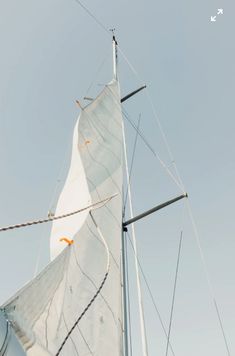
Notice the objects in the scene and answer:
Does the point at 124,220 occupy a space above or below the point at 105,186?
below

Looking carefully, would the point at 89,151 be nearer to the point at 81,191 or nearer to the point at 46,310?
the point at 81,191

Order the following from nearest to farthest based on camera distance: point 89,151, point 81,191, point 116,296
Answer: point 116,296 < point 81,191 < point 89,151

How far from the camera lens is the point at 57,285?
4070 mm

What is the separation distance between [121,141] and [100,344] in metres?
4.92

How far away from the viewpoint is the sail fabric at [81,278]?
11.2 feet

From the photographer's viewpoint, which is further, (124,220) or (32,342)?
(124,220)

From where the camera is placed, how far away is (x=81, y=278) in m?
4.81

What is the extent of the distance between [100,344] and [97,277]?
92cm

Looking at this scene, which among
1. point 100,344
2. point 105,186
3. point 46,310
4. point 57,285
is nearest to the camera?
point 46,310

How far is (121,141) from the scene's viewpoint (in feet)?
27.1

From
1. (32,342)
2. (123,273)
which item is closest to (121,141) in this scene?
(123,273)

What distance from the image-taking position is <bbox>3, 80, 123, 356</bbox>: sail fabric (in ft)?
11.2

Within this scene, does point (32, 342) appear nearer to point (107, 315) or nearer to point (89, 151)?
point (107, 315)

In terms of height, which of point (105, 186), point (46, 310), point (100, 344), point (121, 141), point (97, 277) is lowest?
point (100, 344)
